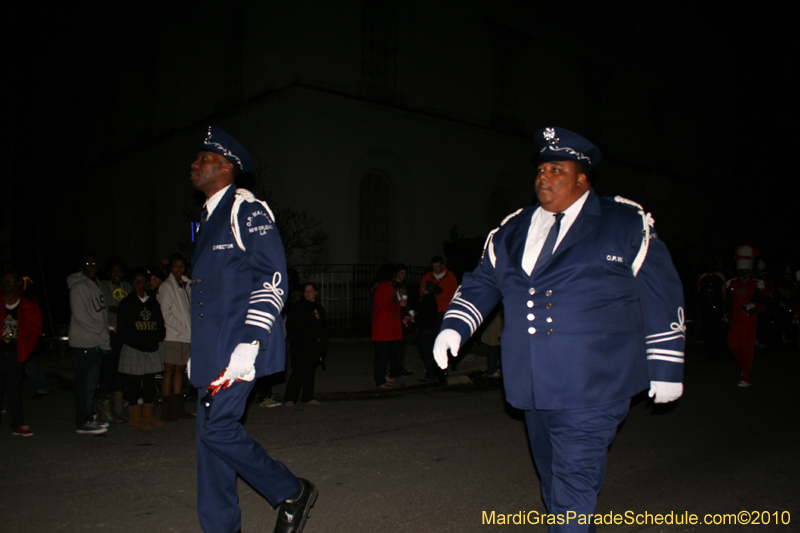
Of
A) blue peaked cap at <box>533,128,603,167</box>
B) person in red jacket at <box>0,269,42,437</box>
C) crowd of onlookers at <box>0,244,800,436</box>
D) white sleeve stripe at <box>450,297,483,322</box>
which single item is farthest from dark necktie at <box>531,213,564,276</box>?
person in red jacket at <box>0,269,42,437</box>

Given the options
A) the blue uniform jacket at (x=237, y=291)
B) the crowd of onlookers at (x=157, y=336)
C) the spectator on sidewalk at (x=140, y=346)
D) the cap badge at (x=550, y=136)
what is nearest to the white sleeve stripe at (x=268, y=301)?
the blue uniform jacket at (x=237, y=291)

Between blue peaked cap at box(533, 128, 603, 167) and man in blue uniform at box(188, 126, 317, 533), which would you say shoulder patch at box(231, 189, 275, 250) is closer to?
man in blue uniform at box(188, 126, 317, 533)

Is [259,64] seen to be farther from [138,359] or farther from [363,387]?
[138,359]

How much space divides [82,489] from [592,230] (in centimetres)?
419

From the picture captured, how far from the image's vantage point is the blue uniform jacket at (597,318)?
299 centimetres

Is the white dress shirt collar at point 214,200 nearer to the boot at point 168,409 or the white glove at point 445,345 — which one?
the white glove at point 445,345

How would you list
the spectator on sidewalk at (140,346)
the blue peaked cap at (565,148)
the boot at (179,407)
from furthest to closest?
the boot at (179,407) → the spectator on sidewalk at (140,346) → the blue peaked cap at (565,148)

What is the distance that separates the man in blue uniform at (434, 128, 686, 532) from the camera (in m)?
2.94

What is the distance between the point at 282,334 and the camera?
11.9 feet

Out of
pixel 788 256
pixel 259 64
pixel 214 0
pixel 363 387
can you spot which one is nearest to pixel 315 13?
pixel 259 64

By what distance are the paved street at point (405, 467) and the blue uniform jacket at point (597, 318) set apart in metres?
0.45

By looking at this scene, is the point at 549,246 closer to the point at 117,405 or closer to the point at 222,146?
the point at 222,146

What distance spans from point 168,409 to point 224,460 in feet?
14.1

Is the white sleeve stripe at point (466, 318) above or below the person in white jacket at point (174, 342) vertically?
above
